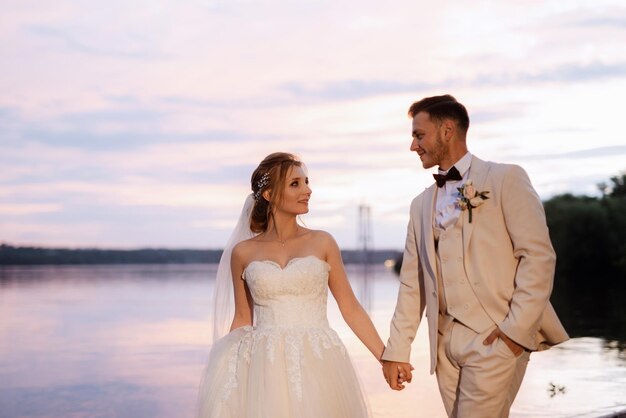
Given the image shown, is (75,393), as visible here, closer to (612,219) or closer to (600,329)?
(600,329)

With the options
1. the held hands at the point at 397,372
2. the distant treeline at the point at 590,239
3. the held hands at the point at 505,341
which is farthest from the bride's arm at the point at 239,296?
the distant treeline at the point at 590,239

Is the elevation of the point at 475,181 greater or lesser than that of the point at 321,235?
greater

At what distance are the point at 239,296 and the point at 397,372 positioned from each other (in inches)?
53.4

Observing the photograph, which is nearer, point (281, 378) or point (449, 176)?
point (449, 176)

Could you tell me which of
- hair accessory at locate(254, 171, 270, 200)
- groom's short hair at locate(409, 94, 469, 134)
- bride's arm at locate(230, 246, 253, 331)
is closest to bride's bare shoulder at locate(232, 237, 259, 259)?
bride's arm at locate(230, 246, 253, 331)

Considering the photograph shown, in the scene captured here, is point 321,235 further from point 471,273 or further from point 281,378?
point 471,273

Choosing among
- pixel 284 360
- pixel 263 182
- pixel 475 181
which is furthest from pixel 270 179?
pixel 475 181

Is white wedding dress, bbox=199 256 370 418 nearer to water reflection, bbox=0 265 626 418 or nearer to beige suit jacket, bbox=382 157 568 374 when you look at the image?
beige suit jacket, bbox=382 157 568 374

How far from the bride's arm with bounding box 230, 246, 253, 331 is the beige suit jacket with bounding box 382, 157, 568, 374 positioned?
1.31 meters

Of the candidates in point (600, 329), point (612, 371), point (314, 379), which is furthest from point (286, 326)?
point (600, 329)

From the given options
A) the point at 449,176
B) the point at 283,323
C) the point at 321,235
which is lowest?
the point at 283,323

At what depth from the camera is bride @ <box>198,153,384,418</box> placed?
5773 mm

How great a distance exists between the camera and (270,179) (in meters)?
6.20

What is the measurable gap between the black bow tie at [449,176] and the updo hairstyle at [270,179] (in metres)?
1.23
